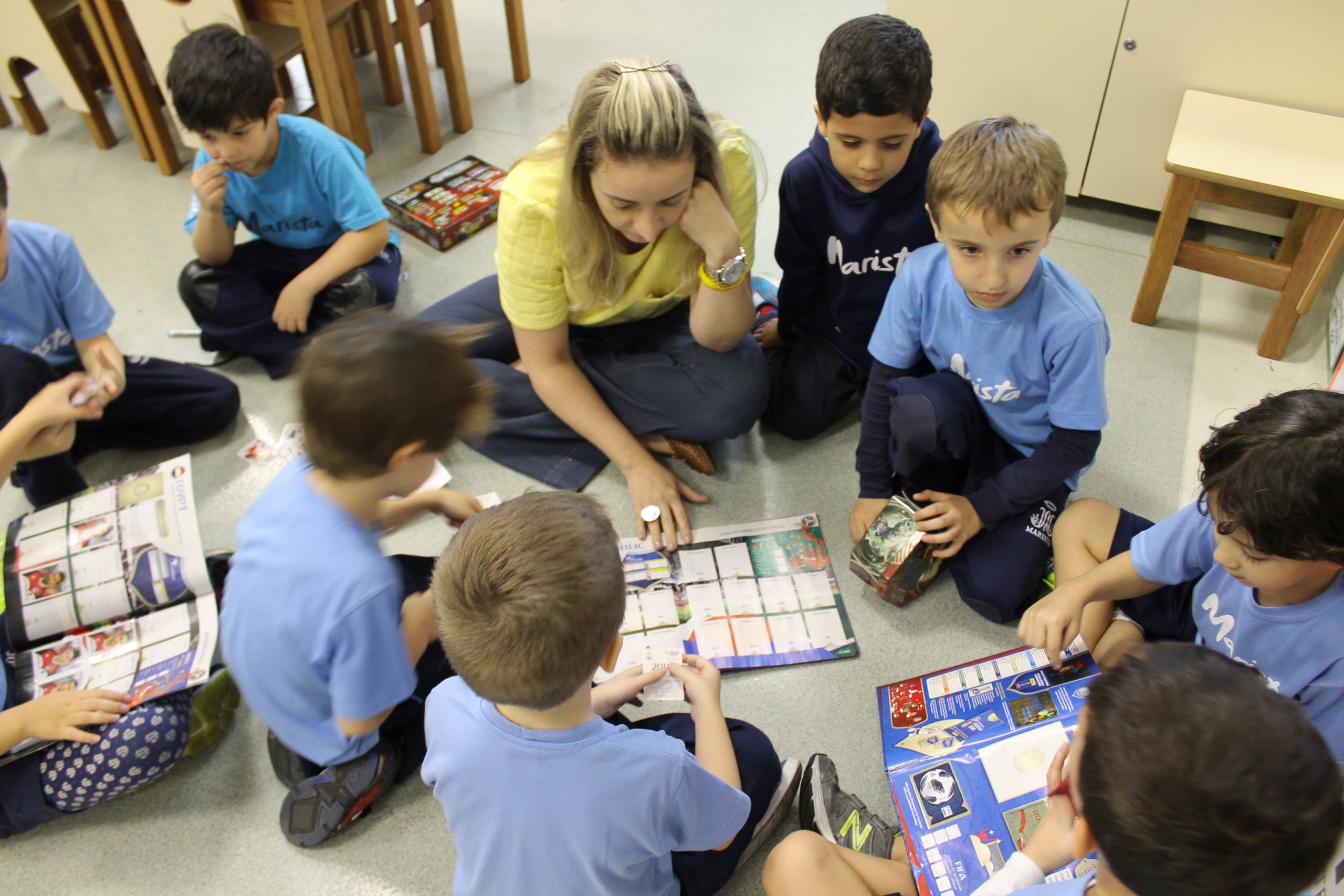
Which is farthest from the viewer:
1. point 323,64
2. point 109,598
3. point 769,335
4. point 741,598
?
point 323,64

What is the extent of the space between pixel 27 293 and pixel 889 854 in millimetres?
1807

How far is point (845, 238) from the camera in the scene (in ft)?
5.76

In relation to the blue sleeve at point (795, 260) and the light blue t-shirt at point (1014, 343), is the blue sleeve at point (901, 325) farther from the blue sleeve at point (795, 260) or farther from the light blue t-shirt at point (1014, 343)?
the blue sleeve at point (795, 260)

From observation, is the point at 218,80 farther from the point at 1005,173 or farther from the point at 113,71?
the point at 1005,173

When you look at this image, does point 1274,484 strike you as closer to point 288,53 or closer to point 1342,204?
point 1342,204

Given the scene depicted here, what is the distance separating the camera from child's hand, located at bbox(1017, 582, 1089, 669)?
135cm

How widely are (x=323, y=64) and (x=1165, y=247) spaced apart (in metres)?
2.23

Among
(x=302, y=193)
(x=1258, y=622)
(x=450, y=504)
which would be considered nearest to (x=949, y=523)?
(x=1258, y=622)

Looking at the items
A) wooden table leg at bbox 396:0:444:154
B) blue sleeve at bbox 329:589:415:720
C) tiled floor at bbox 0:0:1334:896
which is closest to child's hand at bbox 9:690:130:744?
tiled floor at bbox 0:0:1334:896

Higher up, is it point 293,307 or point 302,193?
point 302,193

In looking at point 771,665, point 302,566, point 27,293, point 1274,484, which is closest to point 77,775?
point 302,566

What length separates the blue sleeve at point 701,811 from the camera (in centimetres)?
99

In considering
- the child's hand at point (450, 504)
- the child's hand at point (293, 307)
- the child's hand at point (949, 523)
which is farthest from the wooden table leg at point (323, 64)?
the child's hand at point (949, 523)

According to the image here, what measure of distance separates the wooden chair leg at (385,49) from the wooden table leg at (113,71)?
0.76 m
